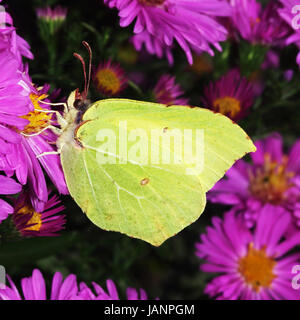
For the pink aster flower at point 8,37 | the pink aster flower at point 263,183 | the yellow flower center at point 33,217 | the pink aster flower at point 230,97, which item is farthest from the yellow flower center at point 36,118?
the pink aster flower at point 263,183

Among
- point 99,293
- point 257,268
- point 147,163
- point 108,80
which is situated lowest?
point 257,268

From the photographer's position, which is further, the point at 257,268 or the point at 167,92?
A: the point at 257,268

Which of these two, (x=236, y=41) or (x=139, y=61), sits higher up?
(x=236, y=41)

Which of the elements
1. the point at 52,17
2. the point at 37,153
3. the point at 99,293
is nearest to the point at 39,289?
the point at 99,293

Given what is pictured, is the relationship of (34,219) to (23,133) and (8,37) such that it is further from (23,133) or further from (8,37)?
(8,37)

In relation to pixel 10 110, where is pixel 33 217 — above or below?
below

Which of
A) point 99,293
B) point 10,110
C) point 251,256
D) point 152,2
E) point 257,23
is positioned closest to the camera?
point 10,110
